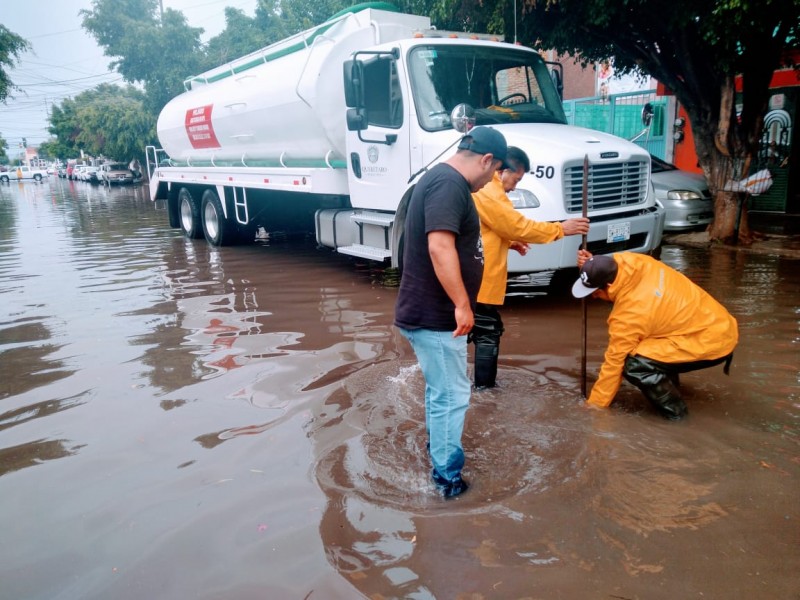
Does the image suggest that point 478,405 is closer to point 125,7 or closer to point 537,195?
point 537,195

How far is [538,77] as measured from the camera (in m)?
7.42

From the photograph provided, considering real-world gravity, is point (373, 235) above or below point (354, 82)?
below

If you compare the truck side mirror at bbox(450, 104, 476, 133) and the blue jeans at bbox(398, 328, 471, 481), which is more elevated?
the truck side mirror at bbox(450, 104, 476, 133)

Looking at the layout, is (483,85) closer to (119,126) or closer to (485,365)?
(485,365)

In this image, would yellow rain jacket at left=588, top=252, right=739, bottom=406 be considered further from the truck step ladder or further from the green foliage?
the green foliage

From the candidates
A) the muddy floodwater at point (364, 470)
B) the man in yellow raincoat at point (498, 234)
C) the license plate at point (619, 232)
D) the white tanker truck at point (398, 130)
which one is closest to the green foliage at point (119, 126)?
the white tanker truck at point (398, 130)

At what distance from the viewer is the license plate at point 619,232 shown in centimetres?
622

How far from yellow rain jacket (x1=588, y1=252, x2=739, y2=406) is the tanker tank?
4914mm

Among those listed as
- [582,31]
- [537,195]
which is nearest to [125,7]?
[582,31]

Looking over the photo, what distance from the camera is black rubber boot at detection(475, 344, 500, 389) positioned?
4.46m

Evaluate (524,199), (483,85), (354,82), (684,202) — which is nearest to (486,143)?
(524,199)

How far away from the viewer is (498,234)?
13.8 ft

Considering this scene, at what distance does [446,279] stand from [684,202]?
8.85 meters

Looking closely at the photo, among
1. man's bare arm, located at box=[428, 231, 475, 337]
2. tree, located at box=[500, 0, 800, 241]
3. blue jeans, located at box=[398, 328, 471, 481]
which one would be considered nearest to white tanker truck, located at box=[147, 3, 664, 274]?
tree, located at box=[500, 0, 800, 241]
